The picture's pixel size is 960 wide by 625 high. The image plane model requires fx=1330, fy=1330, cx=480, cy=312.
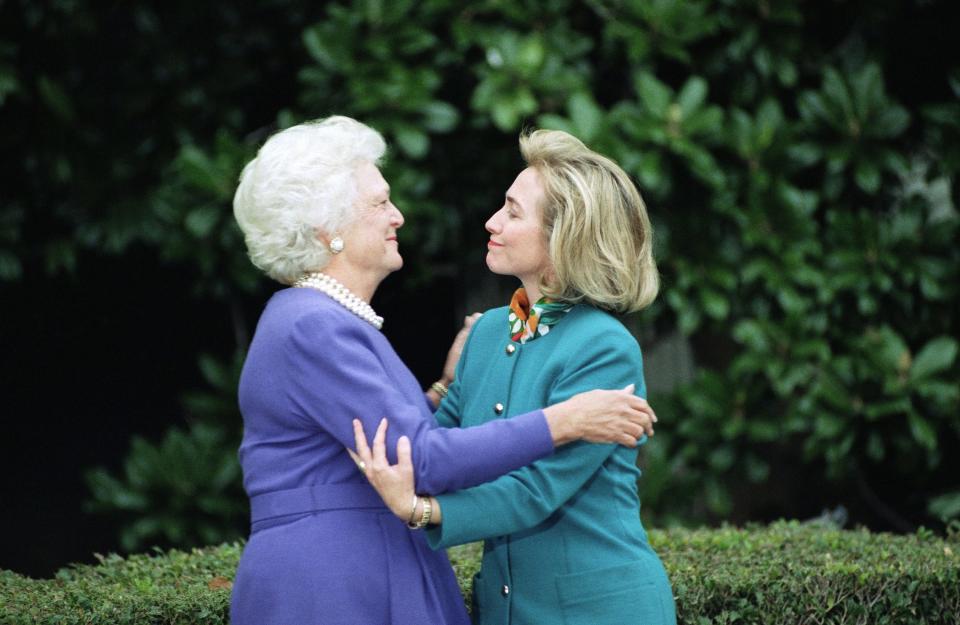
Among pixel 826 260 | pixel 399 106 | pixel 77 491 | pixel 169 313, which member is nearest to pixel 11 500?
pixel 77 491

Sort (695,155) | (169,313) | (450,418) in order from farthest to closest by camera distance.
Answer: (169,313), (695,155), (450,418)

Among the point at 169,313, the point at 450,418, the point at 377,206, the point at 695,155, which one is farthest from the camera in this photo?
the point at 169,313

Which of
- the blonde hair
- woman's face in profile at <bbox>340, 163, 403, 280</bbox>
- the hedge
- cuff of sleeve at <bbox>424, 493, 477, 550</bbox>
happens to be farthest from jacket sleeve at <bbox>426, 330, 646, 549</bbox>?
the hedge

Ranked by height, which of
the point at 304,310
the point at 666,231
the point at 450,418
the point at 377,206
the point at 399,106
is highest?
the point at 399,106

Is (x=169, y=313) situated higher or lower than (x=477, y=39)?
lower

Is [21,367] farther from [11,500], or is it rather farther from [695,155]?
[695,155]

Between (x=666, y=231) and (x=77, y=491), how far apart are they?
3316 mm

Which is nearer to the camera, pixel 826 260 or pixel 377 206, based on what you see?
pixel 377 206

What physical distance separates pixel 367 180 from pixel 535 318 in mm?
484

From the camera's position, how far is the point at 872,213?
247 inches

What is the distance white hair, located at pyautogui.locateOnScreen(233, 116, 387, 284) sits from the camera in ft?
9.27

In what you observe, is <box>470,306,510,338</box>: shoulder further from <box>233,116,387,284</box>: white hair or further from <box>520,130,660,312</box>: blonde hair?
<box>233,116,387,284</box>: white hair

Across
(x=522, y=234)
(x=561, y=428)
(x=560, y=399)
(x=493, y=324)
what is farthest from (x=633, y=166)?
(x=561, y=428)

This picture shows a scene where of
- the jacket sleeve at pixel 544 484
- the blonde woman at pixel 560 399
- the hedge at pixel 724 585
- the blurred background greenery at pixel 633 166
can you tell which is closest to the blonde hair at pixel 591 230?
the blonde woman at pixel 560 399
